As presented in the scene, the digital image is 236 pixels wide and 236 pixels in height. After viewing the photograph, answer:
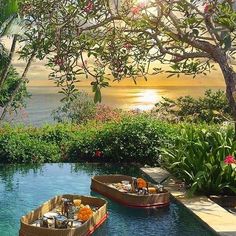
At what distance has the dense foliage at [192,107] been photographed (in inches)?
1026

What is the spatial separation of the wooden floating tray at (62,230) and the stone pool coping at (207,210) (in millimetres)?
2135

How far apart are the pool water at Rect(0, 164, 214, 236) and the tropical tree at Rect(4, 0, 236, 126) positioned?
4.54 meters

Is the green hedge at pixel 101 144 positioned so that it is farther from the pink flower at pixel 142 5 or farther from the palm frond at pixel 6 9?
the pink flower at pixel 142 5

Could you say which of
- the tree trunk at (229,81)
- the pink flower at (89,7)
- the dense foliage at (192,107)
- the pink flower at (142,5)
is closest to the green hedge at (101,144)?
the dense foliage at (192,107)

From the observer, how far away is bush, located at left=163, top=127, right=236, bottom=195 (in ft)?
46.3

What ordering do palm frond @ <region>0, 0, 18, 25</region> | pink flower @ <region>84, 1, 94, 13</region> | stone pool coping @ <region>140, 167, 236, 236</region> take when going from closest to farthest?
pink flower @ <region>84, 1, 94, 13</region>
stone pool coping @ <region>140, 167, 236, 236</region>
palm frond @ <region>0, 0, 18, 25</region>

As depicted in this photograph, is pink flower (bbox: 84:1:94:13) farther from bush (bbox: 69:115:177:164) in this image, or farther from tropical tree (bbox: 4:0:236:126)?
bush (bbox: 69:115:177:164)

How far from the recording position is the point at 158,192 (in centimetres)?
1409

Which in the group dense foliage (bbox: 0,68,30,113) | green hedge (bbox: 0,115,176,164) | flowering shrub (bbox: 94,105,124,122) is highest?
dense foliage (bbox: 0,68,30,113)

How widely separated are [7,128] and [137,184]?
954cm

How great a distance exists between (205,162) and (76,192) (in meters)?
3.77

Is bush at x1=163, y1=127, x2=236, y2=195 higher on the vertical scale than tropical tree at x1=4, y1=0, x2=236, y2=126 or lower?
lower

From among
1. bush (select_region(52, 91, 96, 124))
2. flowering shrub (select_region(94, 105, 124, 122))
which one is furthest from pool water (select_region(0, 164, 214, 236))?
bush (select_region(52, 91, 96, 124))

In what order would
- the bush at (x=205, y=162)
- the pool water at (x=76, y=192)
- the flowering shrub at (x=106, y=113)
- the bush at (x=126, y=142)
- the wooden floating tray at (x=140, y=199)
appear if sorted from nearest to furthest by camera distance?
the pool water at (x=76, y=192)
the wooden floating tray at (x=140, y=199)
the bush at (x=205, y=162)
the bush at (x=126, y=142)
the flowering shrub at (x=106, y=113)
